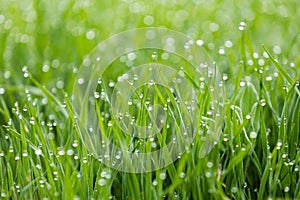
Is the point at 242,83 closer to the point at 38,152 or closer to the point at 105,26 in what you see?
the point at 38,152

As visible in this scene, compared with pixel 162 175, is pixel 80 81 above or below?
above

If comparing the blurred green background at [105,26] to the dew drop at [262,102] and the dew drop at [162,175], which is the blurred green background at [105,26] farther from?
the dew drop at [162,175]

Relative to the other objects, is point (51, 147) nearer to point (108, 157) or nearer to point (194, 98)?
point (108, 157)

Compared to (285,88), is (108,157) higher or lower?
lower

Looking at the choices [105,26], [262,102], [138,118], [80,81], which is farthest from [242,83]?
[105,26]

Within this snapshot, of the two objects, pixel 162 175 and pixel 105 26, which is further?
pixel 105 26

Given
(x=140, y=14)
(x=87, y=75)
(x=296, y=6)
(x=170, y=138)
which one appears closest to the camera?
(x=170, y=138)

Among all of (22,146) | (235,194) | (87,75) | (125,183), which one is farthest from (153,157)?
(87,75)

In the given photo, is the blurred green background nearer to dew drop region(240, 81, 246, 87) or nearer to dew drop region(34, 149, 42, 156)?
dew drop region(240, 81, 246, 87)
